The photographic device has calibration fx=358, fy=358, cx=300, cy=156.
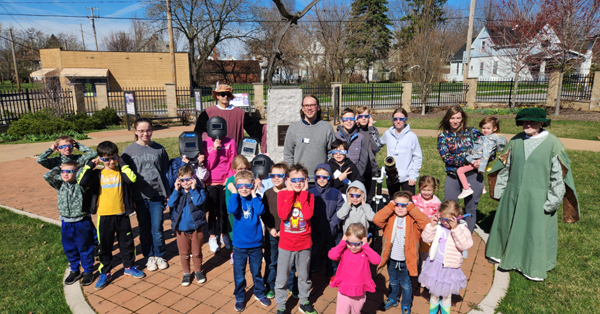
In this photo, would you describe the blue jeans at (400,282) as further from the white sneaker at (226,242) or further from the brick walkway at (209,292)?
the white sneaker at (226,242)

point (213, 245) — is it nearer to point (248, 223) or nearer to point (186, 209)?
point (186, 209)

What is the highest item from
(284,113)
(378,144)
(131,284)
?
(284,113)

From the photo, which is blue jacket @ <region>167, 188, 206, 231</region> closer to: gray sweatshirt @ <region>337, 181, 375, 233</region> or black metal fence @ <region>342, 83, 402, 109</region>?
gray sweatshirt @ <region>337, 181, 375, 233</region>

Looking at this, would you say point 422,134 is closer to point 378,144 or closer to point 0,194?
point 378,144

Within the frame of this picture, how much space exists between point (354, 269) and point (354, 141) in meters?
2.01

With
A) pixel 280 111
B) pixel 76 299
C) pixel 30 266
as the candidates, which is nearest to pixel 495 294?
pixel 280 111

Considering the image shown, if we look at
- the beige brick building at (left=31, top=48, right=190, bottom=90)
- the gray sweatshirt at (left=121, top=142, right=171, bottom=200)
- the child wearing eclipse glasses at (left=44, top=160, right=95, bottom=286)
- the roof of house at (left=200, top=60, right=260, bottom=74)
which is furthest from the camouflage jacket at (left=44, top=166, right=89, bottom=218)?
the roof of house at (left=200, top=60, right=260, bottom=74)

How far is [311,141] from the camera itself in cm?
438

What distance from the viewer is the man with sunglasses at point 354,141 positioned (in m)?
4.69

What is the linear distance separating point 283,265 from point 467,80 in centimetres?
2111

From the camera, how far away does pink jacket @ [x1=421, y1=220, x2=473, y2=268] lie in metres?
3.23

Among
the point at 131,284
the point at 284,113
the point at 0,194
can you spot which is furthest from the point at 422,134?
the point at 0,194

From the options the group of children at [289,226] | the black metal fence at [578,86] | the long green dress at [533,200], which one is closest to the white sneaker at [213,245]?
the group of children at [289,226]

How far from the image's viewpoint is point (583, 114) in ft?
56.2
